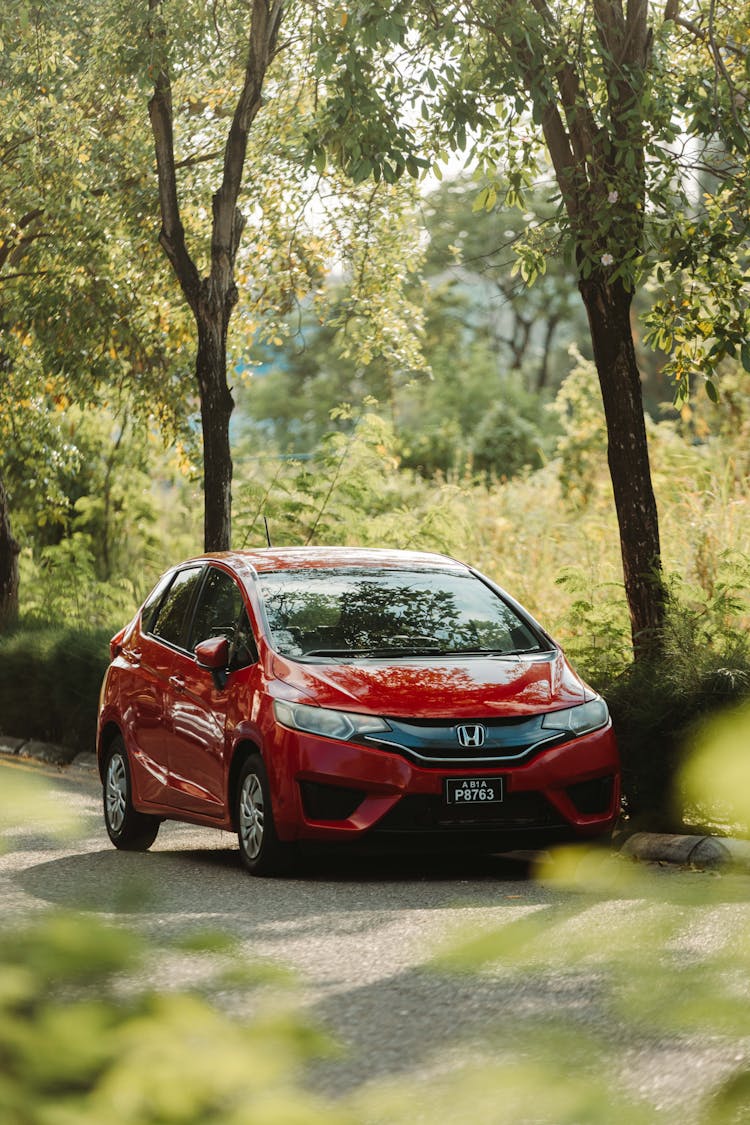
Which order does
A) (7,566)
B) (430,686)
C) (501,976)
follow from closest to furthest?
1. (501,976)
2. (430,686)
3. (7,566)

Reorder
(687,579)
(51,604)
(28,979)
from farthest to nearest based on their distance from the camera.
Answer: (51,604) → (687,579) → (28,979)

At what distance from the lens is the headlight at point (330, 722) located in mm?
8742

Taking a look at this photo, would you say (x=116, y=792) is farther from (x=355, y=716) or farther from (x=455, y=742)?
(x=455, y=742)

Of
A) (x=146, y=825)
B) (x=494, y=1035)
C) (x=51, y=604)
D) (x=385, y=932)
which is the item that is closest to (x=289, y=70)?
(x=51, y=604)

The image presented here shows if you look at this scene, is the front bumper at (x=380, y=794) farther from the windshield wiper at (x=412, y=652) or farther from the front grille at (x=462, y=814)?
the windshield wiper at (x=412, y=652)

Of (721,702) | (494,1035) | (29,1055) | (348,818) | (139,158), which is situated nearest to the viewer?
(29,1055)

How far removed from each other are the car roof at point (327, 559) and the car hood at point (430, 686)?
3.54 ft

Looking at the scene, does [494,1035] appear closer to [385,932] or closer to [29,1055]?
[29,1055]

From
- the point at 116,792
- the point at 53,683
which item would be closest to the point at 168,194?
the point at 53,683

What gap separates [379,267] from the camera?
2105 cm

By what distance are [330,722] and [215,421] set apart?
357 inches

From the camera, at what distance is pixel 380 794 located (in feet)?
28.6

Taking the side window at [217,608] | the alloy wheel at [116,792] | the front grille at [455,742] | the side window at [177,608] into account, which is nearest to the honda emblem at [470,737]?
the front grille at [455,742]

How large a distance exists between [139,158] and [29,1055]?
65.0 ft
